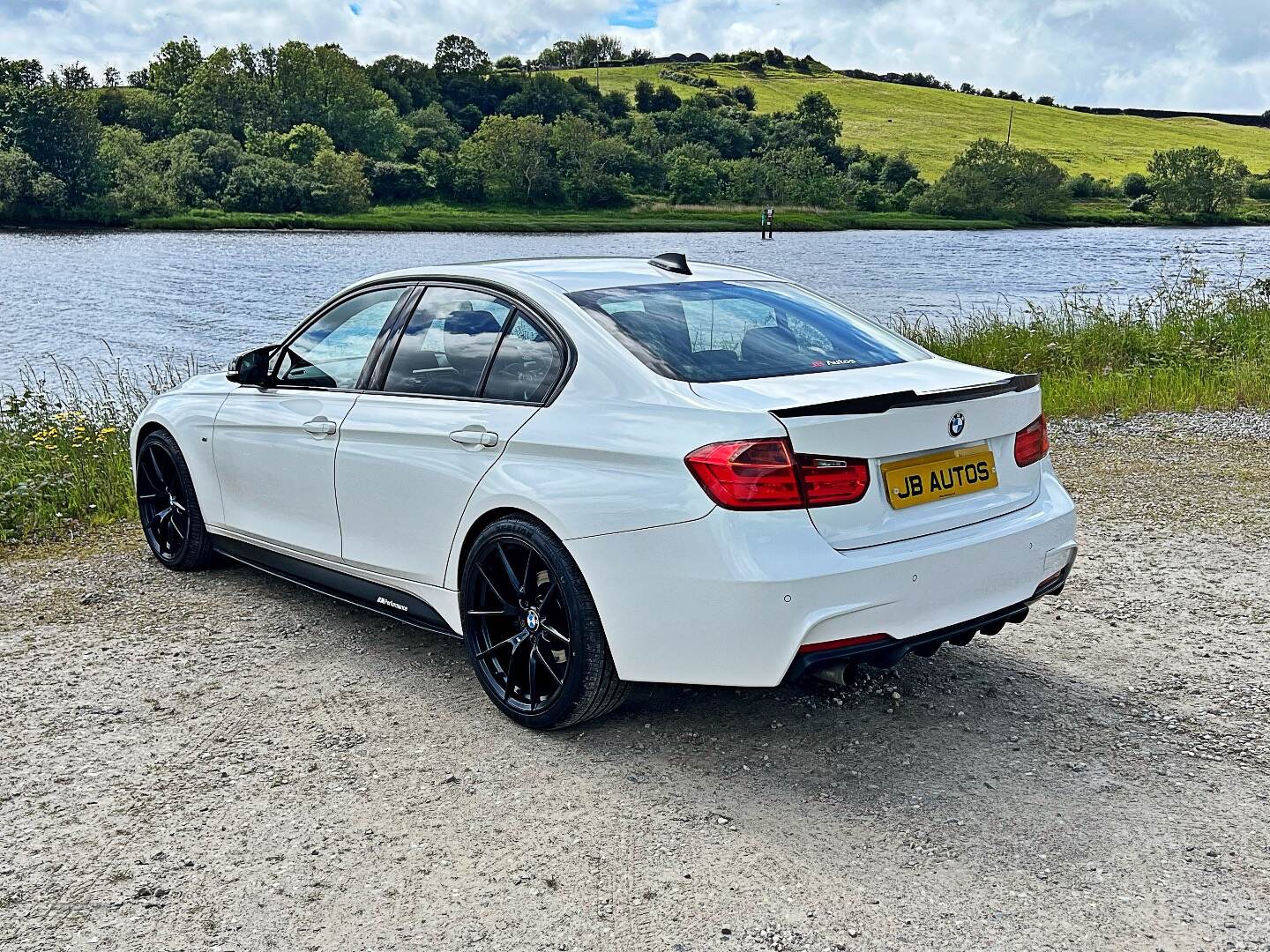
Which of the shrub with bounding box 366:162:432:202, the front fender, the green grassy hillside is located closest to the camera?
the front fender

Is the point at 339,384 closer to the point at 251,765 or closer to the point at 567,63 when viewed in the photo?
the point at 251,765

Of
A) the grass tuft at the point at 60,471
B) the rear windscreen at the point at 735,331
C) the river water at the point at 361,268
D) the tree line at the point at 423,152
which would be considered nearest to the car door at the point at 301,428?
the rear windscreen at the point at 735,331

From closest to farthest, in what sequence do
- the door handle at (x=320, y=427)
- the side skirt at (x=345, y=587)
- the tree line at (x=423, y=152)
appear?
the side skirt at (x=345, y=587) → the door handle at (x=320, y=427) → the tree line at (x=423, y=152)

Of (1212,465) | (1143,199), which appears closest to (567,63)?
(1143,199)

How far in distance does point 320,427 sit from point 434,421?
2.54 feet

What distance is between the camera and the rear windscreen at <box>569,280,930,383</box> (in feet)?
13.0

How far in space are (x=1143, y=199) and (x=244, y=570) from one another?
9727 centimetres

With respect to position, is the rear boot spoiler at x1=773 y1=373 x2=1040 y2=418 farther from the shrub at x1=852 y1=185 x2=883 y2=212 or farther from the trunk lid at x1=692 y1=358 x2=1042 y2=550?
the shrub at x1=852 y1=185 x2=883 y2=212

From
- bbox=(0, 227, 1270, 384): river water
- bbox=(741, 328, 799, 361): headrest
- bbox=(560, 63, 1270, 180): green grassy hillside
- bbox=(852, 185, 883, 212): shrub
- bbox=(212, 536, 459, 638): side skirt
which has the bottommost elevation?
bbox=(0, 227, 1270, 384): river water

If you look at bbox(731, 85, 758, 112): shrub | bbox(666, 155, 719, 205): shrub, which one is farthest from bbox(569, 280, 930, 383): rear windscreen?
bbox(731, 85, 758, 112): shrub

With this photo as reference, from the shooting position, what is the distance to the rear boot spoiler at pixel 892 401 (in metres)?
3.45

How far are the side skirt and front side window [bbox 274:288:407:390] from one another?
0.79 meters

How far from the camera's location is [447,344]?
4543mm

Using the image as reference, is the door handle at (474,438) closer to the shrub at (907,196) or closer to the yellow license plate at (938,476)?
the yellow license plate at (938,476)
